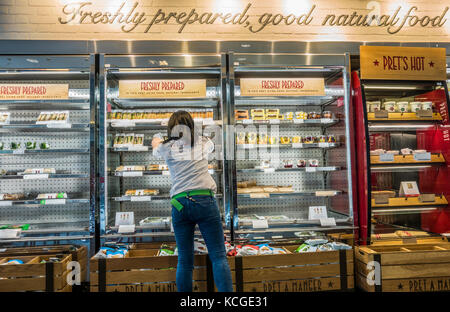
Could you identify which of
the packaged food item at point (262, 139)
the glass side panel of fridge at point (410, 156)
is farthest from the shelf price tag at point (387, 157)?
the packaged food item at point (262, 139)

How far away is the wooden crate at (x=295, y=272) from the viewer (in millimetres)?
2912

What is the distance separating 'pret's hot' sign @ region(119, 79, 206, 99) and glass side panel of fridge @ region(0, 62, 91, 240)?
1.49ft

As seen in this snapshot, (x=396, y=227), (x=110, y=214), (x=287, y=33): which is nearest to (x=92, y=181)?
(x=110, y=214)

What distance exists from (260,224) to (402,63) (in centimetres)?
237

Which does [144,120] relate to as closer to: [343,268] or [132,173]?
[132,173]

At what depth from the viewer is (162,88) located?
11.7 ft

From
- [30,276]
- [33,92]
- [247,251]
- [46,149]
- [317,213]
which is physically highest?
[33,92]

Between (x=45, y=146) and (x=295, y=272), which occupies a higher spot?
(x=45, y=146)

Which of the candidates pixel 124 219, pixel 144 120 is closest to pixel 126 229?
pixel 124 219

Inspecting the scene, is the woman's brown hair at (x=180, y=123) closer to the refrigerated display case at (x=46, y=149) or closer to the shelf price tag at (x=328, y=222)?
the refrigerated display case at (x=46, y=149)

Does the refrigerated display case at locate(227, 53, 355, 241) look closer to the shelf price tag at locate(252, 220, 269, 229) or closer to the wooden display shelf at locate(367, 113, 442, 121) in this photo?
the shelf price tag at locate(252, 220, 269, 229)

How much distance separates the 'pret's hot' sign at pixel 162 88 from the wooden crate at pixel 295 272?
1.82 meters

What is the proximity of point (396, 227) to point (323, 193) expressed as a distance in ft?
3.64
